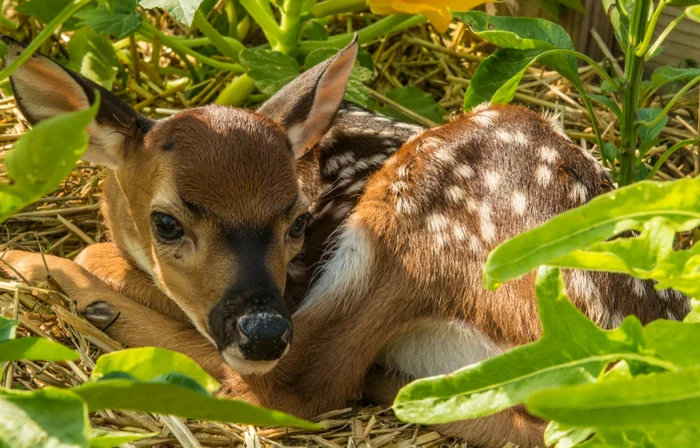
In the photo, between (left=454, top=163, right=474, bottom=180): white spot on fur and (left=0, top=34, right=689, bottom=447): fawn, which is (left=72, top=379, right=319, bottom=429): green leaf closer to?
(left=0, top=34, right=689, bottom=447): fawn

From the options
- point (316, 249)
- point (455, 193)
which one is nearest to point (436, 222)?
point (455, 193)

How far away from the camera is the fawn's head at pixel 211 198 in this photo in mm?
3225

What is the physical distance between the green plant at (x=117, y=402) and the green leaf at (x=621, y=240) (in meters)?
0.56

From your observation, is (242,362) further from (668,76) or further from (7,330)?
(668,76)

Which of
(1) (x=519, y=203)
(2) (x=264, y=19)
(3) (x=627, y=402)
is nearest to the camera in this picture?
(3) (x=627, y=402)

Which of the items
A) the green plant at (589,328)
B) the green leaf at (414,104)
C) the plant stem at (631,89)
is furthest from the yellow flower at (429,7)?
the green plant at (589,328)

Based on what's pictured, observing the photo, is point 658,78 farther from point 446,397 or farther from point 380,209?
point 446,397

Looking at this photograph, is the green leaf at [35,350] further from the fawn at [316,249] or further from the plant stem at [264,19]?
the plant stem at [264,19]

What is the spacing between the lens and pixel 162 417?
10.6 ft

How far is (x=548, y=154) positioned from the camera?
369 cm

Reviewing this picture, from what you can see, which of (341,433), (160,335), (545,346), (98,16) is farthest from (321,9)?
(545,346)

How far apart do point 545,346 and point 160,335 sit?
1843mm

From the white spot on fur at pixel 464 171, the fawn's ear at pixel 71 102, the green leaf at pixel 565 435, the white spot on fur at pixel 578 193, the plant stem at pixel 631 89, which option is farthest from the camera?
the plant stem at pixel 631 89

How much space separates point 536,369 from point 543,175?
1.40m
